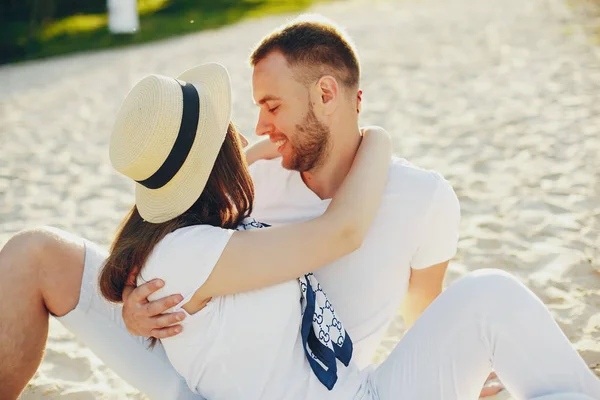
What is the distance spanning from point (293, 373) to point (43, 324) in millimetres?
902

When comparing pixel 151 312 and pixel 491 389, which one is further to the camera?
pixel 491 389

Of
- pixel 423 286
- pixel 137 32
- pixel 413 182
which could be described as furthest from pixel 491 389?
pixel 137 32

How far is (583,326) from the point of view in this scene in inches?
133

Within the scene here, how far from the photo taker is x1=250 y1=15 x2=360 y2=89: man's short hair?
260 cm

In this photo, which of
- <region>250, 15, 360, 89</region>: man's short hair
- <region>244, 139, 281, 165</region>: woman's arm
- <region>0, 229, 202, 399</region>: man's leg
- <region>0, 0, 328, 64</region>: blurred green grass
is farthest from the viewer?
<region>0, 0, 328, 64</region>: blurred green grass

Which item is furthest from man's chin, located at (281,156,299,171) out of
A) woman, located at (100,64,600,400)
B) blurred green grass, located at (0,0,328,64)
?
blurred green grass, located at (0,0,328,64)

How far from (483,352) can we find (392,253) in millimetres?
495

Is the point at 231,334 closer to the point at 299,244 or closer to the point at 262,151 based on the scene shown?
the point at 299,244

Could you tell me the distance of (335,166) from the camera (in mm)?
2703

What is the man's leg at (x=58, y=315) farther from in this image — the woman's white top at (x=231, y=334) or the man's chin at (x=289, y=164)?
the man's chin at (x=289, y=164)

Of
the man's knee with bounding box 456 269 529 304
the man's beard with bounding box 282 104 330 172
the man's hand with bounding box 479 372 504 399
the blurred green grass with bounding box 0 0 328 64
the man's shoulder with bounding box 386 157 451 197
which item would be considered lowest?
the blurred green grass with bounding box 0 0 328 64

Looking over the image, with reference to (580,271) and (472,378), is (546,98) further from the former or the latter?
(472,378)

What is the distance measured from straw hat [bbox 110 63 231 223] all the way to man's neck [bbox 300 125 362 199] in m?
0.63

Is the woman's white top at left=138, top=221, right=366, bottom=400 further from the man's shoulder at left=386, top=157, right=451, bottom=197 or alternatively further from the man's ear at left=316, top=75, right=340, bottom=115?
the man's ear at left=316, top=75, right=340, bottom=115
